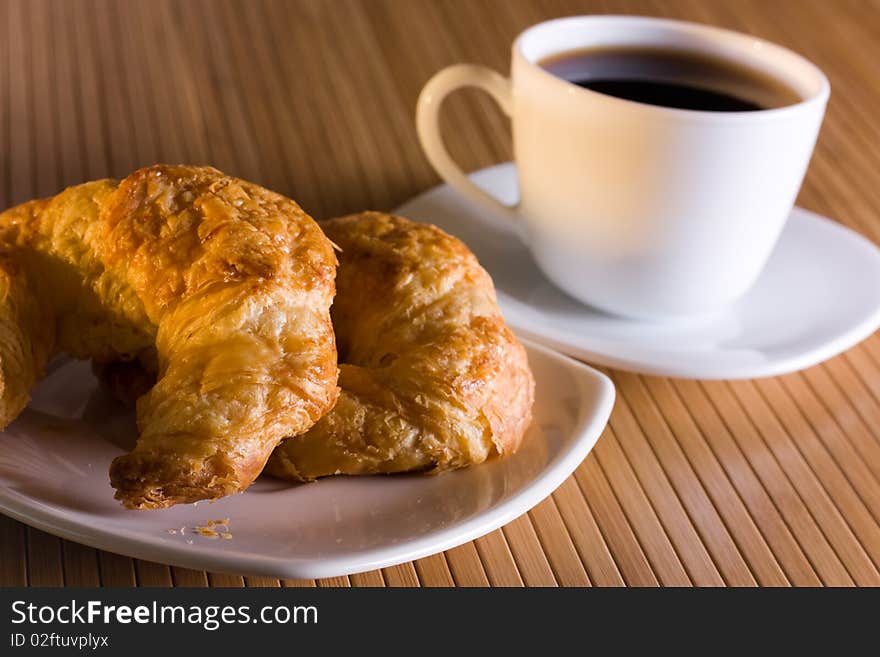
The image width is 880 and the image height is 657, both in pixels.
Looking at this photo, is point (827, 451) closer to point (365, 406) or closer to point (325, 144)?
point (365, 406)

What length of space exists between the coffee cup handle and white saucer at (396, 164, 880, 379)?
44mm

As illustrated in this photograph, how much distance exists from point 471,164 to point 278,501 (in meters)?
0.91

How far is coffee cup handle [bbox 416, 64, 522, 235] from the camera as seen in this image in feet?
4.39

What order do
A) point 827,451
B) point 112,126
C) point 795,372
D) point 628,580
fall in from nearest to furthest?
point 628,580 → point 827,451 → point 795,372 → point 112,126

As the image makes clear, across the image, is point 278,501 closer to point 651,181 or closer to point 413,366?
point 413,366

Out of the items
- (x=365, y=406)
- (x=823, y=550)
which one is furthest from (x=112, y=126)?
(x=823, y=550)

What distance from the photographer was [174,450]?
2.63ft

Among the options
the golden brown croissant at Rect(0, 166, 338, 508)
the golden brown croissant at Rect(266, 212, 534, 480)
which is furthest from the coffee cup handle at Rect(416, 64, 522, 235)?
the golden brown croissant at Rect(0, 166, 338, 508)

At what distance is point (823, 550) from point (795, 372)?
0.31 m

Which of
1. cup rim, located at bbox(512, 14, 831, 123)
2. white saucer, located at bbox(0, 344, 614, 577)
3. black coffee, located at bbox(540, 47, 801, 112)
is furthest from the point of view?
black coffee, located at bbox(540, 47, 801, 112)

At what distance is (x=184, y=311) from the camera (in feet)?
2.89

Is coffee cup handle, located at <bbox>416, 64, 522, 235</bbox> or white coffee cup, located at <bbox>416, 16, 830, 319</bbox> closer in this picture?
white coffee cup, located at <bbox>416, 16, 830, 319</bbox>

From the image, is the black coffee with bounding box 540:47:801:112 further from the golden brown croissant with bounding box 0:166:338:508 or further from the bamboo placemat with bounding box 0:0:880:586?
the golden brown croissant with bounding box 0:166:338:508

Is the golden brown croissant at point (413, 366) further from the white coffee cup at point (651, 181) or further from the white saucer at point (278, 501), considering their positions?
the white coffee cup at point (651, 181)
